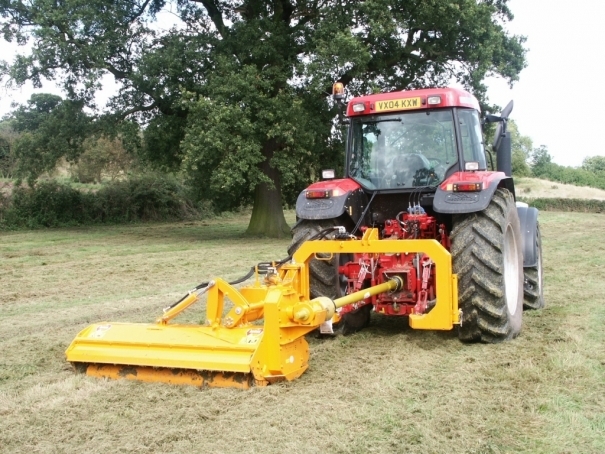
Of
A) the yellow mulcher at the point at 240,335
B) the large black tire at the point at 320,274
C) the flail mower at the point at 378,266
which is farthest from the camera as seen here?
the large black tire at the point at 320,274

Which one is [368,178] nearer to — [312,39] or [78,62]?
[312,39]

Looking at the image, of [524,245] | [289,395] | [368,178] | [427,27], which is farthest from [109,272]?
[427,27]

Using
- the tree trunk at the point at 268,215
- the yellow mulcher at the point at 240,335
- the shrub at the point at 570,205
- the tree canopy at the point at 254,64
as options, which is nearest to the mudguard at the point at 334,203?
the yellow mulcher at the point at 240,335

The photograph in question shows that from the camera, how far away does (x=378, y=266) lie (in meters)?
5.71

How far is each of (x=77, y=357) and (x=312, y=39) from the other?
12384mm

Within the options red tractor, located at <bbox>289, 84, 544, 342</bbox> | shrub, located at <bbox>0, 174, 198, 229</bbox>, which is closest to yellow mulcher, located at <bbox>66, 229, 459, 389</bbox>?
red tractor, located at <bbox>289, 84, 544, 342</bbox>

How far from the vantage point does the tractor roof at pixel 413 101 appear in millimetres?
6020

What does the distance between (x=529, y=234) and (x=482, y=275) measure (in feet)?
6.98

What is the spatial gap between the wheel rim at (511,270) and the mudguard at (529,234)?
774 millimetres

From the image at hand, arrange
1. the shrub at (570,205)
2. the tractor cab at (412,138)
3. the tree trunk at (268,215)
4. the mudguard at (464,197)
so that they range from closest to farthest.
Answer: the mudguard at (464,197), the tractor cab at (412,138), the tree trunk at (268,215), the shrub at (570,205)

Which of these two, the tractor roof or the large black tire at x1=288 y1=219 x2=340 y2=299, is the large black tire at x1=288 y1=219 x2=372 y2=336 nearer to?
the large black tire at x1=288 y1=219 x2=340 y2=299

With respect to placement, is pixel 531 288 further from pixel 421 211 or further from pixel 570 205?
pixel 570 205

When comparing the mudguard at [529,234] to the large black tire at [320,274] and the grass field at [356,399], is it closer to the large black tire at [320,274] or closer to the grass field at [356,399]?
the grass field at [356,399]

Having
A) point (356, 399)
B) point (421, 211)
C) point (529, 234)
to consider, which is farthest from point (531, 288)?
point (356, 399)
